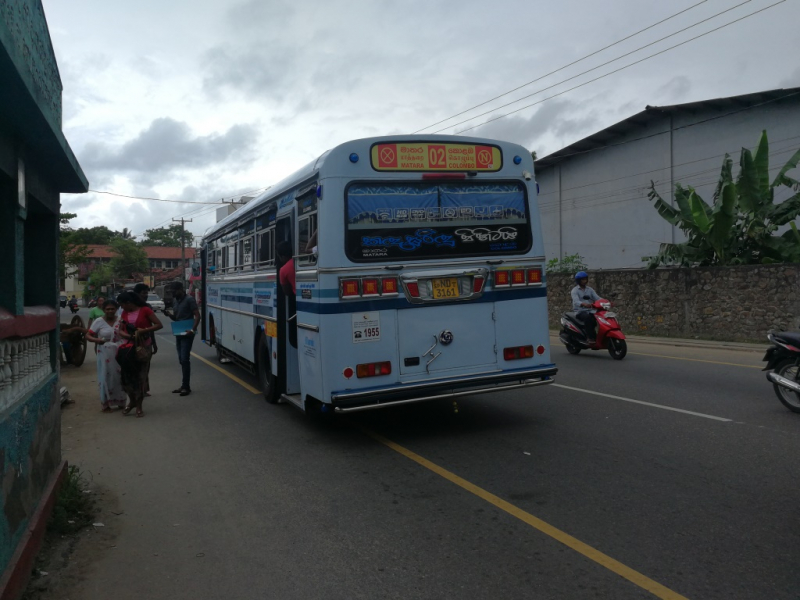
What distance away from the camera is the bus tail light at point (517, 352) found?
7.46 metres

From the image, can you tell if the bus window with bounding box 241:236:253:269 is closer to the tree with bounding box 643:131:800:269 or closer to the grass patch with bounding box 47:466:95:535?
the grass patch with bounding box 47:466:95:535

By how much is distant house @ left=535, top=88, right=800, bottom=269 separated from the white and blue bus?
65.7 ft

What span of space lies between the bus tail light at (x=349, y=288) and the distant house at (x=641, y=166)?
21714mm

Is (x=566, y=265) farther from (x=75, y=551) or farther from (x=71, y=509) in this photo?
(x=75, y=551)

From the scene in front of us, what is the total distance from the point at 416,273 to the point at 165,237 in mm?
113985

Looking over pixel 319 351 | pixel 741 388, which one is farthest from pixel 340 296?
pixel 741 388

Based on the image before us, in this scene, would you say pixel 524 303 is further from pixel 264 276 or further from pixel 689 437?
pixel 264 276

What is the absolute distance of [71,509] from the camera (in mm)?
5227

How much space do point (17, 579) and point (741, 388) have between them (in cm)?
921

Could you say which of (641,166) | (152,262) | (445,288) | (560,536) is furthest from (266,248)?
(152,262)

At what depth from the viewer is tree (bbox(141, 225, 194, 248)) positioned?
112387 millimetres

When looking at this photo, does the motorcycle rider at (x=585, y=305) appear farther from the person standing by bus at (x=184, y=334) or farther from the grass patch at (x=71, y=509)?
the grass patch at (x=71, y=509)

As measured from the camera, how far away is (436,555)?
168 inches

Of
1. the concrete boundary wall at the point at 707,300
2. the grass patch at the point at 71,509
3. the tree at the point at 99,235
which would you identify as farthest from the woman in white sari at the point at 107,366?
the tree at the point at 99,235
